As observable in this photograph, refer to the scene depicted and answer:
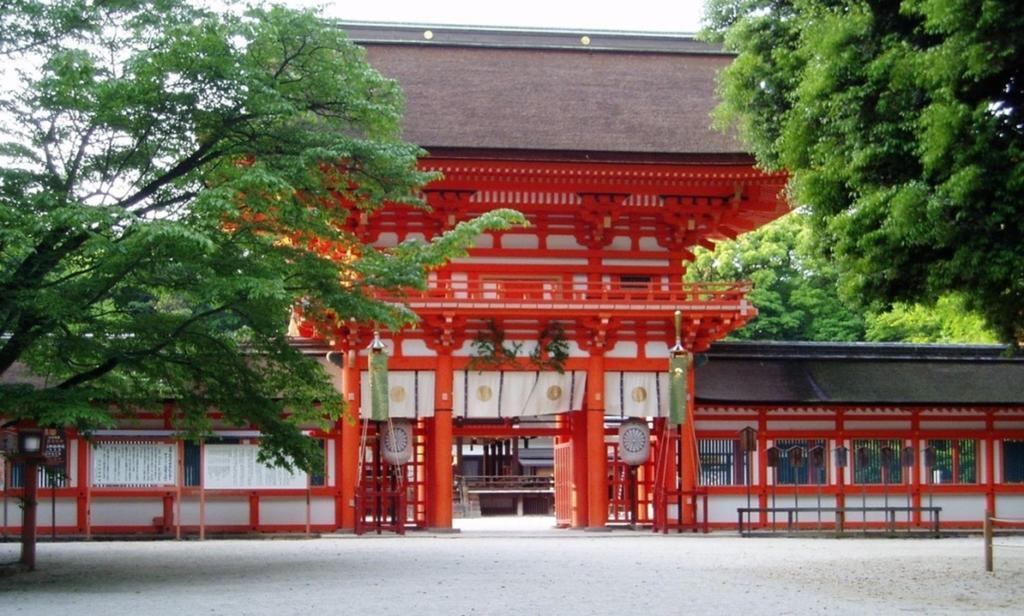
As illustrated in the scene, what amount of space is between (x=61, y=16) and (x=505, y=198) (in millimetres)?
11116

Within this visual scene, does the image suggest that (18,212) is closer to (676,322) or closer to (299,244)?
(299,244)

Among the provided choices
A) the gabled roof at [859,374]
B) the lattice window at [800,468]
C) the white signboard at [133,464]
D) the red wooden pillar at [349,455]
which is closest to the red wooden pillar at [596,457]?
the gabled roof at [859,374]

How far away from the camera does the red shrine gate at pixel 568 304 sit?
82.2ft

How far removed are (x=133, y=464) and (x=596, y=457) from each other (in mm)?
7818

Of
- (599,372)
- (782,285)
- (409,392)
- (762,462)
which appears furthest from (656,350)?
(782,285)

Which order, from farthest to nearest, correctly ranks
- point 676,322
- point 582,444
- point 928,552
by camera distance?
point 582,444 < point 676,322 < point 928,552

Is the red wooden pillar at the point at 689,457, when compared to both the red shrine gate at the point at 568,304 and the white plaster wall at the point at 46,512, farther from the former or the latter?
the white plaster wall at the point at 46,512

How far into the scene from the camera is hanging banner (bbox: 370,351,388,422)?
23.7m

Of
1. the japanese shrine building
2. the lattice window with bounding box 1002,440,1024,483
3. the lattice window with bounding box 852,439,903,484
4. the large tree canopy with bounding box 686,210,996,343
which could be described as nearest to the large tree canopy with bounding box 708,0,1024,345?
the japanese shrine building

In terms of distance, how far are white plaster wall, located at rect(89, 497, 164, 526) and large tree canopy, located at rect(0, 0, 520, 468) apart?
637 centimetres

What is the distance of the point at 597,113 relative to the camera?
26.9m

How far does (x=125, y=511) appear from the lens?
24594 millimetres

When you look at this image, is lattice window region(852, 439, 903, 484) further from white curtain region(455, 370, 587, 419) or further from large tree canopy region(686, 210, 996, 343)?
large tree canopy region(686, 210, 996, 343)

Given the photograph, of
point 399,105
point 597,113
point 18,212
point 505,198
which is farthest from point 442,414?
point 18,212
